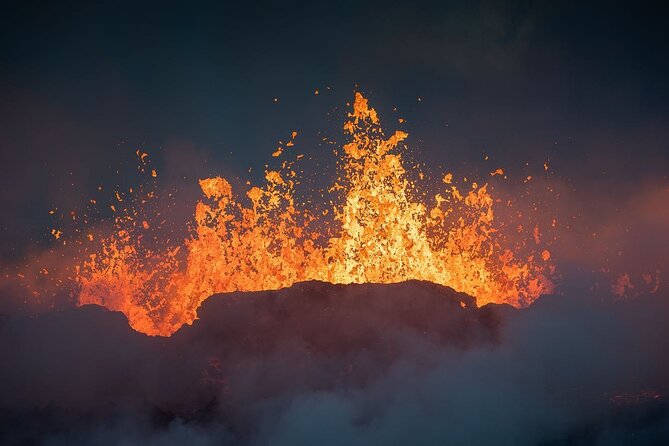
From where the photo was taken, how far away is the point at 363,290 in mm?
72188

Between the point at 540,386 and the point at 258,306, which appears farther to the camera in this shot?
the point at 540,386

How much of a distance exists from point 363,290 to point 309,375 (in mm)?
12917

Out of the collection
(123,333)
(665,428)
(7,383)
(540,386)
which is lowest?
(665,428)

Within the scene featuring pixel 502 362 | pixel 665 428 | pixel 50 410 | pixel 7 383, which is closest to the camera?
pixel 50 410

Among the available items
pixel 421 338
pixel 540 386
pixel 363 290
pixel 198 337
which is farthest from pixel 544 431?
pixel 198 337

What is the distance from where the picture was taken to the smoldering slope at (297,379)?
65.2 m

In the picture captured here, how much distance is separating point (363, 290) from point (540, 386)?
34.7 m

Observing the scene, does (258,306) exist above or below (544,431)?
above

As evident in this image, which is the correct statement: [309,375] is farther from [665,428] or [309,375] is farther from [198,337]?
[665,428]

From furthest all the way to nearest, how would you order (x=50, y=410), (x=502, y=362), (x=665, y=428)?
(x=502, y=362), (x=665, y=428), (x=50, y=410)

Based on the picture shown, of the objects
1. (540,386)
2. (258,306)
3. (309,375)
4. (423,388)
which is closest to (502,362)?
(540,386)

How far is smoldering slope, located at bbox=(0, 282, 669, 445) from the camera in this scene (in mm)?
65250

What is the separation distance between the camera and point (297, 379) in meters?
67.8

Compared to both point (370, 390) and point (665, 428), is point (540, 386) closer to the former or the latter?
point (665, 428)
